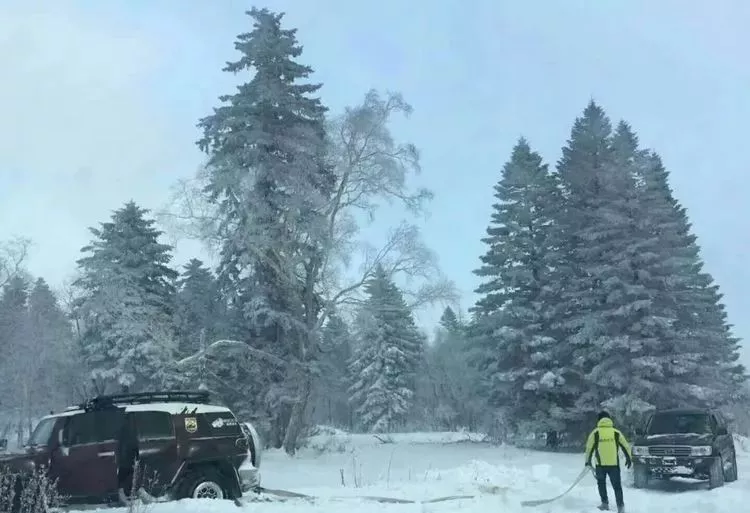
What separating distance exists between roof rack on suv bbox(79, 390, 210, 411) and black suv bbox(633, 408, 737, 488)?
1036 cm

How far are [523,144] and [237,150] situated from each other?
47.4ft

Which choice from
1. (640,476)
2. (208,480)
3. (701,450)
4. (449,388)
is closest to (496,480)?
(640,476)

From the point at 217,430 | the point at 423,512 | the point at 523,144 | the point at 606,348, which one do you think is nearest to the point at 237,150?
the point at 523,144

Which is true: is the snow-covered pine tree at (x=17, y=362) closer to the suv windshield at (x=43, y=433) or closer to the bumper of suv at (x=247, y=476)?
the suv windshield at (x=43, y=433)

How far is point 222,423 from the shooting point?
12.8 metres

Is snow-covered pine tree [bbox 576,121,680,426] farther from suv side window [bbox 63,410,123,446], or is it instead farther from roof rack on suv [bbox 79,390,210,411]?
suv side window [bbox 63,410,123,446]

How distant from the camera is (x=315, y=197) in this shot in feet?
95.9

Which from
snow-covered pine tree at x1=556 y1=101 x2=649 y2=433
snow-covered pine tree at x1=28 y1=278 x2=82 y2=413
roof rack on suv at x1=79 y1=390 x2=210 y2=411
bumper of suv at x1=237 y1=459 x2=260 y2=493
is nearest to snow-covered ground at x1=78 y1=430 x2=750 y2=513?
bumper of suv at x1=237 y1=459 x2=260 y2=493

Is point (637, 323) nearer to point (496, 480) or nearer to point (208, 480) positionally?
point (496, 480)

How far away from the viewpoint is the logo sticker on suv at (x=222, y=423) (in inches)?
500

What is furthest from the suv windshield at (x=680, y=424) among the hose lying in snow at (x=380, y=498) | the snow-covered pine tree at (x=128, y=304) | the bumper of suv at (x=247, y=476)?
the snow-covered pine tree at (x=128, y=304)

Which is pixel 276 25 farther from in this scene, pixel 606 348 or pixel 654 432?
pixel 654 432

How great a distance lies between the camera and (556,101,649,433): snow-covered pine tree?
28.7m

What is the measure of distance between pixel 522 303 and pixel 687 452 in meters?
16.8
